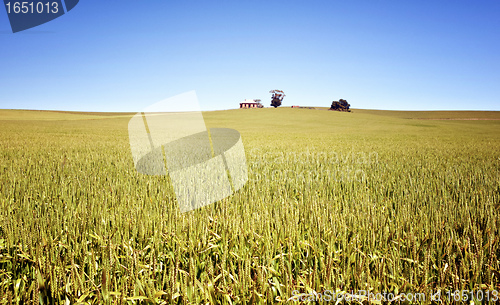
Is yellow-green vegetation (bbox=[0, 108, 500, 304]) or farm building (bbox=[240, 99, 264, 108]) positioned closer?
yellow-green vegetation (bbox=[0, 108, 500, 304])

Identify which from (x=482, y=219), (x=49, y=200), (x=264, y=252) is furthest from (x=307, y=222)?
(x=49, y=200)

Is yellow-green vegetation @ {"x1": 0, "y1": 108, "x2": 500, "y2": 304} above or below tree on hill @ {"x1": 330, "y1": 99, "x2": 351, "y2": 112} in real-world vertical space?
below

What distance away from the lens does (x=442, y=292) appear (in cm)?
156

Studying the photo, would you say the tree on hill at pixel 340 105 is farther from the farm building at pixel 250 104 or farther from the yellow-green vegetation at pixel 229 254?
the yellow-green vegetation at pixel 229 254

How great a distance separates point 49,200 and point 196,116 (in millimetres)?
2185

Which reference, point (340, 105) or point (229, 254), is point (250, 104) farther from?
point (229, 254)

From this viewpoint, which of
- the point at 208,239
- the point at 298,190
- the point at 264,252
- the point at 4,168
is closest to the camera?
the point at 264,252

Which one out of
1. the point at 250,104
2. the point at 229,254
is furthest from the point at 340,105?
the point at 229,254

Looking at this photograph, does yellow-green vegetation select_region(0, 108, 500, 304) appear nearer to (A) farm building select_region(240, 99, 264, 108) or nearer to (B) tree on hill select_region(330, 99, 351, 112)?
(B) tree on hill select_region(330, 99, 351, 112)

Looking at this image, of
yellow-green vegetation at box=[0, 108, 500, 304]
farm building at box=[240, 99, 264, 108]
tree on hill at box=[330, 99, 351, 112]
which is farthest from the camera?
farm building at box=[240, 99, 264, 108]

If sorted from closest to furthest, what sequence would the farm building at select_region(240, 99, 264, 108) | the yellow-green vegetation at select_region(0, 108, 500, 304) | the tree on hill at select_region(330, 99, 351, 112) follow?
the yellow-green vegetation at select_region(0, 108, 500, 304) < the tree on hill at select_region(330, 99, 351, 112) < the farm building at select_region(240, 99, 264, 108)

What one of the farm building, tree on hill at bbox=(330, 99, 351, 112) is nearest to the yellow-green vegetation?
tree on hill at bbox=(330, 99, 351, 112)

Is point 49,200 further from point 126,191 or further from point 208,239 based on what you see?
point 208,239

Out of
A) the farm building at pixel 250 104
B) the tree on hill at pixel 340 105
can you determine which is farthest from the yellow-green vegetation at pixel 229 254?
the farm building at pixel 250 104
